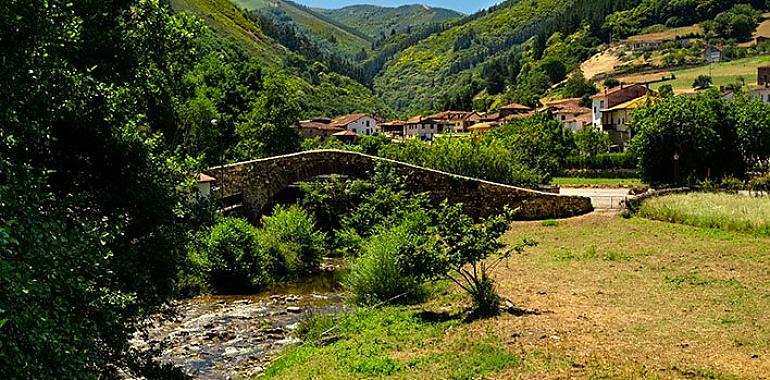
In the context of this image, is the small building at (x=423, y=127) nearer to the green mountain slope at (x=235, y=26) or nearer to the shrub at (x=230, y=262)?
the green mountain slope at (x=235, y=26)

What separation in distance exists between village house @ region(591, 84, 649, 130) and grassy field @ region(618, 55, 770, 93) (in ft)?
48.7

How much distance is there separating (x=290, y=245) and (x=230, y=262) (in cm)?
326

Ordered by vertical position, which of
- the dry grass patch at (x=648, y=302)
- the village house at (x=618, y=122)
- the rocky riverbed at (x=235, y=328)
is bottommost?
the rocky riverbed at (x=235, y=328)

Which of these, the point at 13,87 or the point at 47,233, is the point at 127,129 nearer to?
the point at 13,87

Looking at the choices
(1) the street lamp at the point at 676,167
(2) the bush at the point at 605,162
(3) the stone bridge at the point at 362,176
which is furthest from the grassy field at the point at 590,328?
(2) the bush at the point at 605,162

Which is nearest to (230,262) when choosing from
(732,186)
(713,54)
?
(732,186)

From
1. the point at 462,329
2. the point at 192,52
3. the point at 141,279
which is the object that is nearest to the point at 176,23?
the point at 192,52

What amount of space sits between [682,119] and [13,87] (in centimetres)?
3652

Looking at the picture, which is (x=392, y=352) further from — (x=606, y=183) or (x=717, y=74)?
(x=717, y=74)

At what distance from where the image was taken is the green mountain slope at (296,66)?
147250 millimetres

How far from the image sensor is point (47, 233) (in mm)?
6258

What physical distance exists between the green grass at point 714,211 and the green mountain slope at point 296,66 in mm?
108816

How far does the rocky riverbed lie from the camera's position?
45.8ft

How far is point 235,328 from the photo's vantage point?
16828mm
